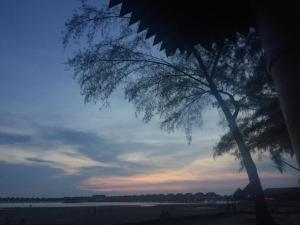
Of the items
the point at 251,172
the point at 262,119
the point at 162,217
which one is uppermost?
the point at 262,119

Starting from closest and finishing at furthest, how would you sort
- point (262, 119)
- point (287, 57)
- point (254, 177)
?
point (287, 57) < point (254, 177) < point (262, 119)

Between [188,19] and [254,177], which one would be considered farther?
[254,177]

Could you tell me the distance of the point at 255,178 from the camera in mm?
16266

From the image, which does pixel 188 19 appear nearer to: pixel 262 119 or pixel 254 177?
pixel 254 177

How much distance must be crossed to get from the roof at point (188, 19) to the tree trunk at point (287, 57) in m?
1.17

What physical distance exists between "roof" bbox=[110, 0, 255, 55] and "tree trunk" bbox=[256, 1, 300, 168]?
3.83ft

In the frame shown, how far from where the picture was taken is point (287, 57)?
1811mm

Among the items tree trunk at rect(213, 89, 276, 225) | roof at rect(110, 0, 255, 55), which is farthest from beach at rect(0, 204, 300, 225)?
roof at rect(110, 0, 255, 55)

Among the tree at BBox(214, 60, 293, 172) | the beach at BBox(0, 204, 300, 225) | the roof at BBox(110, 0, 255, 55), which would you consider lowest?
the beach at BBox(0, 204, 300, 225)

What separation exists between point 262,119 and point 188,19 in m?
19.8

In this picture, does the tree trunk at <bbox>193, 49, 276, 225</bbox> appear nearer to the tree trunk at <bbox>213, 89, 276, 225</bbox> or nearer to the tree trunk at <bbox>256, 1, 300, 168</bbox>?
the tree trunk at <bbox>213, 89, 276, 225</bbox>

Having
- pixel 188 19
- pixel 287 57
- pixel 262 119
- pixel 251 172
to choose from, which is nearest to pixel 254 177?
pixel 251 172

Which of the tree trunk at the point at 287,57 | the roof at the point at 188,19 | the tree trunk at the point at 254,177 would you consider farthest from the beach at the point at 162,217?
the tree trunk at the point at 287,57

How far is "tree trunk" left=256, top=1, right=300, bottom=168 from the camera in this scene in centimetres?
177
